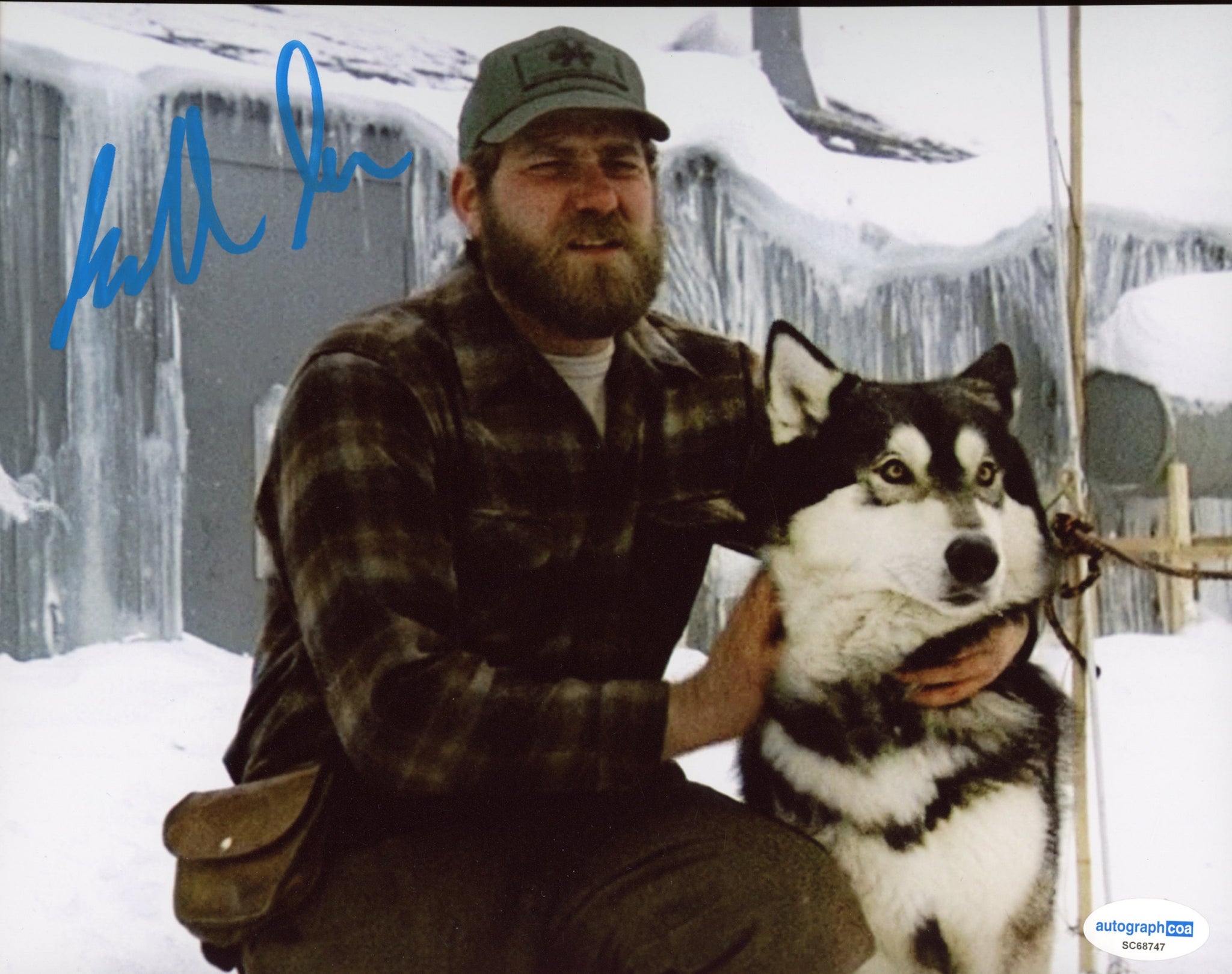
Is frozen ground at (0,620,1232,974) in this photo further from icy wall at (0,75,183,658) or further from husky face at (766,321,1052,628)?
husky face at (766,321,1052,628)

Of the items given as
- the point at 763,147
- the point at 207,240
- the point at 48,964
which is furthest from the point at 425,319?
the point at 48,964

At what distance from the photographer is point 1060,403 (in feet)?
7.19

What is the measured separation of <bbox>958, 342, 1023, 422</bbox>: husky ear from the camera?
2154 mm

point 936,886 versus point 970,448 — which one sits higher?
point 970,448

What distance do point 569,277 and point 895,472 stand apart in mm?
674

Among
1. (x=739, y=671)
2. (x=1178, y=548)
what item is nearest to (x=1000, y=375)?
(x=1178, y=548)

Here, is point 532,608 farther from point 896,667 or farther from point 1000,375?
point 1000,375

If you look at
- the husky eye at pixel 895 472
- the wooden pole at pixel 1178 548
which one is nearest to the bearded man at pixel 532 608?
the husky eye at pixel 895 472

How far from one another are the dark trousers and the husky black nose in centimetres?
55

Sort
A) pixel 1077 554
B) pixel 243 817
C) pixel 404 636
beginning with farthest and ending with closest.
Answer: pixel 1077 554 < pixel 243 817 < pixel 404 636

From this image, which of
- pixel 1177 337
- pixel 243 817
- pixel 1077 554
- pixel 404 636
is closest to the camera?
pixel 404 636

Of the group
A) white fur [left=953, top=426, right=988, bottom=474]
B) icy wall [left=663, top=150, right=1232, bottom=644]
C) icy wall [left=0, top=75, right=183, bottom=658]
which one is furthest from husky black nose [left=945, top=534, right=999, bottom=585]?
icy wall [left=0, top=75, right=183, bottom=658]

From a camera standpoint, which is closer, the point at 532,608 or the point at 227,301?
the point at 532,608
